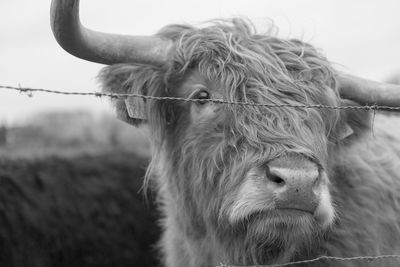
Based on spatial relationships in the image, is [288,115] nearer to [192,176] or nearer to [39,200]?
[192,176]

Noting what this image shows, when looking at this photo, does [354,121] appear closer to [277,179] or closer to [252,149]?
[252,149]

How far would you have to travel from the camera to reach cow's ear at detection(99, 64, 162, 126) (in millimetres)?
4344

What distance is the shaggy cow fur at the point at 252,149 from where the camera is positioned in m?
3.74

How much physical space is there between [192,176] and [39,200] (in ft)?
12.3

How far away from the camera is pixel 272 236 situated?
373 cm

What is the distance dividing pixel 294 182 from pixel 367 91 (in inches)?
46.0

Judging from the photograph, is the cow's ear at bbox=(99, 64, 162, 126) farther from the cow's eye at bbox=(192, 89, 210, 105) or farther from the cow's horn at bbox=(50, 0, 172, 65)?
the cow's eye at bbox=(192, 89, 210, 105)

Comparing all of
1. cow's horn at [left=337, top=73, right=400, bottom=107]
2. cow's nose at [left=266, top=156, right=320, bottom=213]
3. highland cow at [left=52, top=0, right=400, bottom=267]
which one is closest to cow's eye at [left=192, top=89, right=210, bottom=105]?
highland cow at [left=52, top=0, right=400, bottom=267]

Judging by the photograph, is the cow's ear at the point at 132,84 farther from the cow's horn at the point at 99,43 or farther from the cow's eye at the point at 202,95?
the cow's eye at the point at 202,95

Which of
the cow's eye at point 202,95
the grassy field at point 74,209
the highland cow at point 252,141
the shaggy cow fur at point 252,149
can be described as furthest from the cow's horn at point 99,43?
the grassy field at point 74,209

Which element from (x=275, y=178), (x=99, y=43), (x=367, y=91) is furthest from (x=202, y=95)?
(x=367, y=91)

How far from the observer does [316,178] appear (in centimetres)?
359

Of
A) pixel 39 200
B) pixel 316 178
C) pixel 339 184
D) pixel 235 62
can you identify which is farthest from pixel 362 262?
pixel 39 200

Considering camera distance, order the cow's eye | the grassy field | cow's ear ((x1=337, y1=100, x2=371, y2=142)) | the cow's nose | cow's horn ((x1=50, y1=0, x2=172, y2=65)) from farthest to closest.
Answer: the grassy field
cow's ear ((x1=337, y1=100, x2=371, y2=142))
the cow's eye
the cow's nose
cow's horn ((x1=50, y1=0, x2=172, y2=65))
